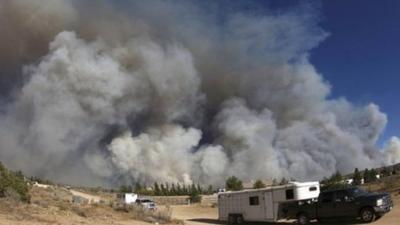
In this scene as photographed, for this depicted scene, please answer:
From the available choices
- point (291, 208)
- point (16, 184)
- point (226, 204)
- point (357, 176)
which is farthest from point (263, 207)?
point (357, 176)

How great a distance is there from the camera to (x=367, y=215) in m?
26.5

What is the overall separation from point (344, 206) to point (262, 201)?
6.65 m

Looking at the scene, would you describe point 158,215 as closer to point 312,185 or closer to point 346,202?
point 312,185

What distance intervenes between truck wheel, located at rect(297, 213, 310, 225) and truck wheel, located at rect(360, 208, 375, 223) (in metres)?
3.69

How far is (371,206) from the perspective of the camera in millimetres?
26328

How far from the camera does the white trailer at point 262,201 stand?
30656 millimetres

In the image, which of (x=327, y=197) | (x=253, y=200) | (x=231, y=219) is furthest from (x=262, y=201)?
(x=327, y=197)

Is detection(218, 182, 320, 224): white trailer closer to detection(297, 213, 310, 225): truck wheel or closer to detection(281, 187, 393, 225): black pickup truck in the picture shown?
detection(281, 187, 393, 225): black pickup truck

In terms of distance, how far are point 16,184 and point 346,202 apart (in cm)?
2786

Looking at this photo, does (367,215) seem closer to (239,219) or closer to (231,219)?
(239,219)

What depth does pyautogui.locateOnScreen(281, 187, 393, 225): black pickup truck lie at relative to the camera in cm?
2622

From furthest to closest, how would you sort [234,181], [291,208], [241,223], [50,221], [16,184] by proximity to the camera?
1. [234,181]
2. [16,184]
3. [241,223]
4. [291,208]
5. [50,221]

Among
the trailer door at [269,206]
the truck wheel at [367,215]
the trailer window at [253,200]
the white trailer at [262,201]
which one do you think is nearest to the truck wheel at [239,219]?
the white trailer at [262,201]

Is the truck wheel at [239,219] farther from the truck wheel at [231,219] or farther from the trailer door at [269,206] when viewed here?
the trailer door at [269,206]
